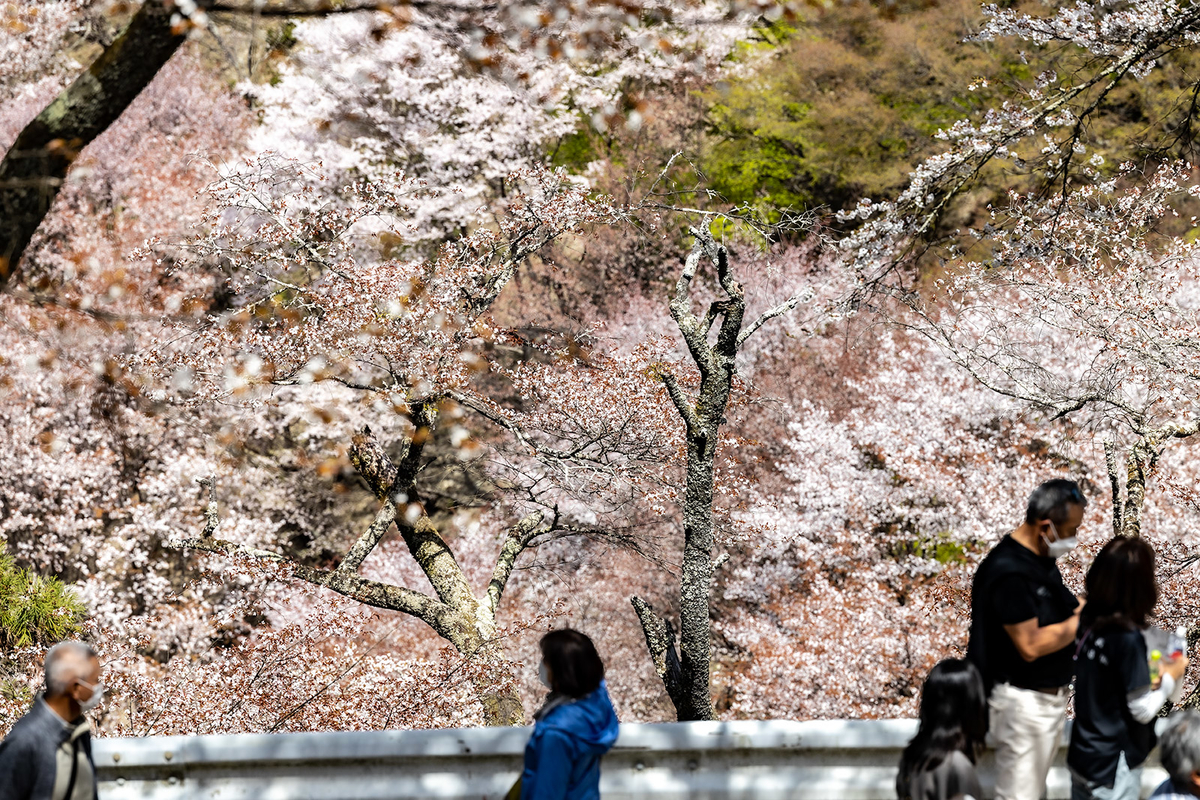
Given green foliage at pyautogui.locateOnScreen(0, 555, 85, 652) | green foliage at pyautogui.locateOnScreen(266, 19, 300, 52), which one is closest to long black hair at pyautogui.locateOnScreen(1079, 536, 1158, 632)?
green foliage at pyautogui.locateOnScreen(0, 555, 85, 652)

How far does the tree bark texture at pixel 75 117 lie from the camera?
386cm

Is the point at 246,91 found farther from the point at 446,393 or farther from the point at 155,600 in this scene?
the point at 446,393

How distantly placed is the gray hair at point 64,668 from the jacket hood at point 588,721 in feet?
5.19

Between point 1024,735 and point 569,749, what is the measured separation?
1.71 metres

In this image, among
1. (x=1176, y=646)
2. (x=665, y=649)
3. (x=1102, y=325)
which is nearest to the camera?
(x=1176, y=646)

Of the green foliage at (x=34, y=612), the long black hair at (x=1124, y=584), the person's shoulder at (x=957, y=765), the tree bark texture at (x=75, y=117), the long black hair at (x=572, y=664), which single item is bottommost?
the green foliage at (x=34, y=612)

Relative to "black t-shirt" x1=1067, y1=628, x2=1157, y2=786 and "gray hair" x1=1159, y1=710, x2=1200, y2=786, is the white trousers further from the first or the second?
"gray hair" x1=1159, y1=710, x2=1200, y2=786

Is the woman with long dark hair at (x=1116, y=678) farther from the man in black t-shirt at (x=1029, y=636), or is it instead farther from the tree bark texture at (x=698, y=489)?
the tree bark texture at (x=698, y=489)

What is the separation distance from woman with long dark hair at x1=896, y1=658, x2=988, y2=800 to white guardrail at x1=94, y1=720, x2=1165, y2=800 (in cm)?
80

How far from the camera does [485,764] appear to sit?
415 centimetres

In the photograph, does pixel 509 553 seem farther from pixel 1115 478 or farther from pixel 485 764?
pixel 485 764

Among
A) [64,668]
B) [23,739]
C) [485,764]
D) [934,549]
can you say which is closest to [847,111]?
[934,549]

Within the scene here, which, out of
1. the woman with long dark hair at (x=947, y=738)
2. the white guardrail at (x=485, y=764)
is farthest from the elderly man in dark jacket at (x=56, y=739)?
the woman with long dark hair at (x=947, y=738)

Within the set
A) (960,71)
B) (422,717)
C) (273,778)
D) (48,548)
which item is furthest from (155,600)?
(960,71)
